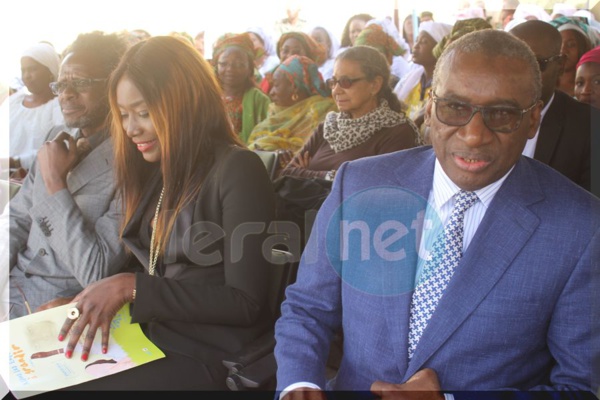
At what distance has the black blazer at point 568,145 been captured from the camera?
2516 mm

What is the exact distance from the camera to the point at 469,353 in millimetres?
1311

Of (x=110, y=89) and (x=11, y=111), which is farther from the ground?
(x=110, y=89)

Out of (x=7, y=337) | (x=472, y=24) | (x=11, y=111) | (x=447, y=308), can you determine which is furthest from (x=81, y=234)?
(x=11, y=111)

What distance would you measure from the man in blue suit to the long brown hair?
610mm

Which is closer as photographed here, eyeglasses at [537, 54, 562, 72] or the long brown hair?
the long brown hair

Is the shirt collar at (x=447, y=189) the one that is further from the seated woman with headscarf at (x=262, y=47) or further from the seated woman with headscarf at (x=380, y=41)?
the seated woman with headscarf at (x=262, y=47)

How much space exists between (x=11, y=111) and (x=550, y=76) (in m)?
4.29

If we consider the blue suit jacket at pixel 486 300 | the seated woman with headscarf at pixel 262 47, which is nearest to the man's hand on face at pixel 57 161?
the blue suit jacket at pixel 486 300

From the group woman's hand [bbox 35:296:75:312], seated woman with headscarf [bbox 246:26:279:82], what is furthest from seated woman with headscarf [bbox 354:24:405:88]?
woman's hand [bbox 35:296:75:312]

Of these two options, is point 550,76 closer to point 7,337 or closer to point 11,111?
point 7,337

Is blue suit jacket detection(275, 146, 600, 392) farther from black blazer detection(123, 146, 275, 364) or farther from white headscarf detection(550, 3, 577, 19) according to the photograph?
white headscarf detection(550, 3, 577, 19)

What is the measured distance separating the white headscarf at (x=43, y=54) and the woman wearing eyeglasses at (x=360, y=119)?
2.29 m

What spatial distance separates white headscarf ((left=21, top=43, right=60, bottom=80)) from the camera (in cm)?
450

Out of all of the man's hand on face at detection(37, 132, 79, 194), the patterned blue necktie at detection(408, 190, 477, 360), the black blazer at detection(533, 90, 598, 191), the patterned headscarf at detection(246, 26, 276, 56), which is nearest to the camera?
the patterned blue necktie at detection(408, 190, 477, 360)
